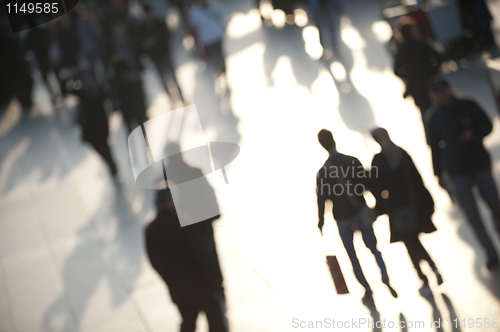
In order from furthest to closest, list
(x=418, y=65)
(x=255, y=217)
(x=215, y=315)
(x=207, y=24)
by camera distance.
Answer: (x=207, y=24), (x=255, y=217), (x=418, y=65), (x=215, y=315)

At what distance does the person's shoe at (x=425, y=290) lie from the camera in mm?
4258

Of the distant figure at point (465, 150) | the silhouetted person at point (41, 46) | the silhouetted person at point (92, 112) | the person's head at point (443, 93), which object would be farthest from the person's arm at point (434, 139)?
the silhouetted person at point (41, 46)

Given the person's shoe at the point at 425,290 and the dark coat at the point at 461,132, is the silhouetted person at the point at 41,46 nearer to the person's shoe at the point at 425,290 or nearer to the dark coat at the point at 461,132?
the dark coat at the point at 461,132

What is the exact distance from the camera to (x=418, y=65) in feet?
17.3

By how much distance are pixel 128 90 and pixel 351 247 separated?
432 cm

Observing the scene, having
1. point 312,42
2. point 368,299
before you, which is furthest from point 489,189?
point 312,42

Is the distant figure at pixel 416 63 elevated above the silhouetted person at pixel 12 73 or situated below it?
below

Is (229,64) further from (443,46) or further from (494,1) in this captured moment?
(494,1)

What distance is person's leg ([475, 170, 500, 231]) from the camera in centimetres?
411

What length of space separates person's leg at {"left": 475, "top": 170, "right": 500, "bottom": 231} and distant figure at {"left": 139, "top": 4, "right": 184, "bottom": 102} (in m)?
5.89

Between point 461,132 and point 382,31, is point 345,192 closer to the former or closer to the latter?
point 461,132

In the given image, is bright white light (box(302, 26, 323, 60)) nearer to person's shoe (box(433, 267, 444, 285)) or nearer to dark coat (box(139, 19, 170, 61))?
dark coat (box(139, 19, 170, 61))

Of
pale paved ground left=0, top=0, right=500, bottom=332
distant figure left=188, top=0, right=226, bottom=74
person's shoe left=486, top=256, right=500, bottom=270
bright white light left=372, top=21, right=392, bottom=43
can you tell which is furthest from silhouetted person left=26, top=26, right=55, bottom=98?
person's shoe left=486, top=256, right=500, bottom=270

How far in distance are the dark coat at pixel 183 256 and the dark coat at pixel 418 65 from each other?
287 centimetres
